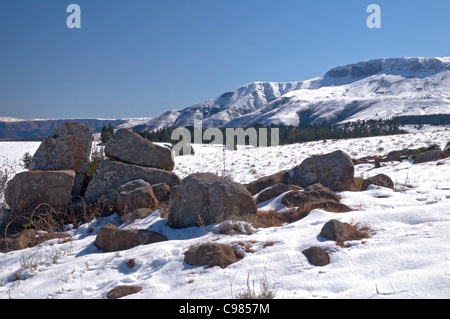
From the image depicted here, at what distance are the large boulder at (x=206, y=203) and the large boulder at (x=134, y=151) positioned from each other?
10.8ft

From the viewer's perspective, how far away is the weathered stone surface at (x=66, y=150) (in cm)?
780

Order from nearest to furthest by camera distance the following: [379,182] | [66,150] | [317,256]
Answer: [317,256] → [379,182] → [66,150]

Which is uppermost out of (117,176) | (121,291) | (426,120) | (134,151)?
(426,120)

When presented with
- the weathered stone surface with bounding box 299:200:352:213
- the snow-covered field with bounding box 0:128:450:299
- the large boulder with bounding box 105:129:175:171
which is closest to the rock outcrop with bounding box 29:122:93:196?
the large boulder with bounding box 105:129:175:171

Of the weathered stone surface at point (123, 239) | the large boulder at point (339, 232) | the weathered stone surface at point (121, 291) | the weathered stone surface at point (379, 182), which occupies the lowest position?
the weathered stone surface at point (121, 291)

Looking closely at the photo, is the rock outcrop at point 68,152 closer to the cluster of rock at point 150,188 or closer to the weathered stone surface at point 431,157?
the cluster of rock at point 150,188

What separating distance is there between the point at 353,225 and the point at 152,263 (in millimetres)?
2607

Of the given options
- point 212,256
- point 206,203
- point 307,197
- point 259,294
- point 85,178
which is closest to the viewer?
point 259,294

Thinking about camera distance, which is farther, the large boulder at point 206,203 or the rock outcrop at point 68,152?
the rock outcrop at point 68,152

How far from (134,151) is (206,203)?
153 inches

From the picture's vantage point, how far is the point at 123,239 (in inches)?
189

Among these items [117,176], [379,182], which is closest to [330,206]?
[379,182]

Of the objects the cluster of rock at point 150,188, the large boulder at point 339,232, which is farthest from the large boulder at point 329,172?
the large boulder at point 339,232

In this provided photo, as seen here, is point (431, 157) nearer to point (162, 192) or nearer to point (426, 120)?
point (162, 192)
